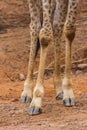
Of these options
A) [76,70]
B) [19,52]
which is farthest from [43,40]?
[19,52]

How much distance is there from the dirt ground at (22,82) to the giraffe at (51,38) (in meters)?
0.12

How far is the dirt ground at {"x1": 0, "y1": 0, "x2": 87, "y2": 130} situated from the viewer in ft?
16.2

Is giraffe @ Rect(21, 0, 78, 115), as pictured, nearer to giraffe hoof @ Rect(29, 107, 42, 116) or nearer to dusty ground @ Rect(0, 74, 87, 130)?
giraffe hoof @ Rect(29, 107, 42, 116)

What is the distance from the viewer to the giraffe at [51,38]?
5488mm

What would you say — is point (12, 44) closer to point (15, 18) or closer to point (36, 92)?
point (15, 18)

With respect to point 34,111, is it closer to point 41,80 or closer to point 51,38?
point 41,80

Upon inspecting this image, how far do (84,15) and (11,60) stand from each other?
2.86 m

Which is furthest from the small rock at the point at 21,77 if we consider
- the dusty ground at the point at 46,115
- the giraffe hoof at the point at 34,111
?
the giraffe hoof at the point at 34,111

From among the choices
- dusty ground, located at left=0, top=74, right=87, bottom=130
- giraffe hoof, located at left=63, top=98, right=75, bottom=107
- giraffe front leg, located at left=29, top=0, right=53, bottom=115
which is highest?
giraffe front leg, located at left=29, top=0, right=53, bottom=115

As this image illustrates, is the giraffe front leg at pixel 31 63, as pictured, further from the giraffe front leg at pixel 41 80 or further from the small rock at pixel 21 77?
the small rock at pixel 21 77

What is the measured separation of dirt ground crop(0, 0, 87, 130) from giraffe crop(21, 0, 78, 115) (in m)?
0.12

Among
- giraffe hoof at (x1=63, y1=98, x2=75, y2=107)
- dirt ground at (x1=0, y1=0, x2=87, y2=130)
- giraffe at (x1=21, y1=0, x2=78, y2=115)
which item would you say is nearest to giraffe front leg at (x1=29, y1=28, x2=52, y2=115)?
giraffe at (x1=21, y1=0, x2=78, y2=115)

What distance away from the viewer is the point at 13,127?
4.79 m

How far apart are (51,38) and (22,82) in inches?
89.8
